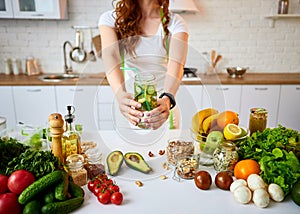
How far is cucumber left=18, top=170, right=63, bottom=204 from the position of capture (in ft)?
2.65

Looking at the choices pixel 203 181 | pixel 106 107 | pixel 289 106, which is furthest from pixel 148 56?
pixel 289 106

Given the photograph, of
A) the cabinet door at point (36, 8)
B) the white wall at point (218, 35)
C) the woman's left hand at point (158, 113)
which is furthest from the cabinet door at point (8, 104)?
the woman's left hand at point (158, 113)

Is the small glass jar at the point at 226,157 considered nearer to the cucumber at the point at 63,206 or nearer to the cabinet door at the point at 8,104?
the cucumber at the point at 63,206

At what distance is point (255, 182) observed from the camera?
35.6 inches

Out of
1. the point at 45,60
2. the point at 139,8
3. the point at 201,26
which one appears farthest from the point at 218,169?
the point at 45,60

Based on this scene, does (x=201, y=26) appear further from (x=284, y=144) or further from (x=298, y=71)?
(x=284, y=144)

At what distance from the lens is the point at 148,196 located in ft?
3.03

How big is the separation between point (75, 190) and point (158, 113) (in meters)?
0.37

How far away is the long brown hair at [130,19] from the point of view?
145 cm

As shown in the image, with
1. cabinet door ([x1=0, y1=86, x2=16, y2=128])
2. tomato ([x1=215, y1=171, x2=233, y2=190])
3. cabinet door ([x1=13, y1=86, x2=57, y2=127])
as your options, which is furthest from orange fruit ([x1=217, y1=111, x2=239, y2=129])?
cabinet door ([x1=0, y1=86, x2=16, y2=128])

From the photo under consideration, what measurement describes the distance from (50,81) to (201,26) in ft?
5.24

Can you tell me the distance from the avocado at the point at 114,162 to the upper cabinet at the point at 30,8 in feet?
6.52

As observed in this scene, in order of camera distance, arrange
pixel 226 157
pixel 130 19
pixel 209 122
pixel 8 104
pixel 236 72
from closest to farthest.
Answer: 1. pixel 226 157
2. pixel 209 122
3. pixel 130 19
4. pixel 8 104
5. pixel 236 72

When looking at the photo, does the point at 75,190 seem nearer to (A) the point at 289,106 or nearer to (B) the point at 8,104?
(B) the point at 8,104
